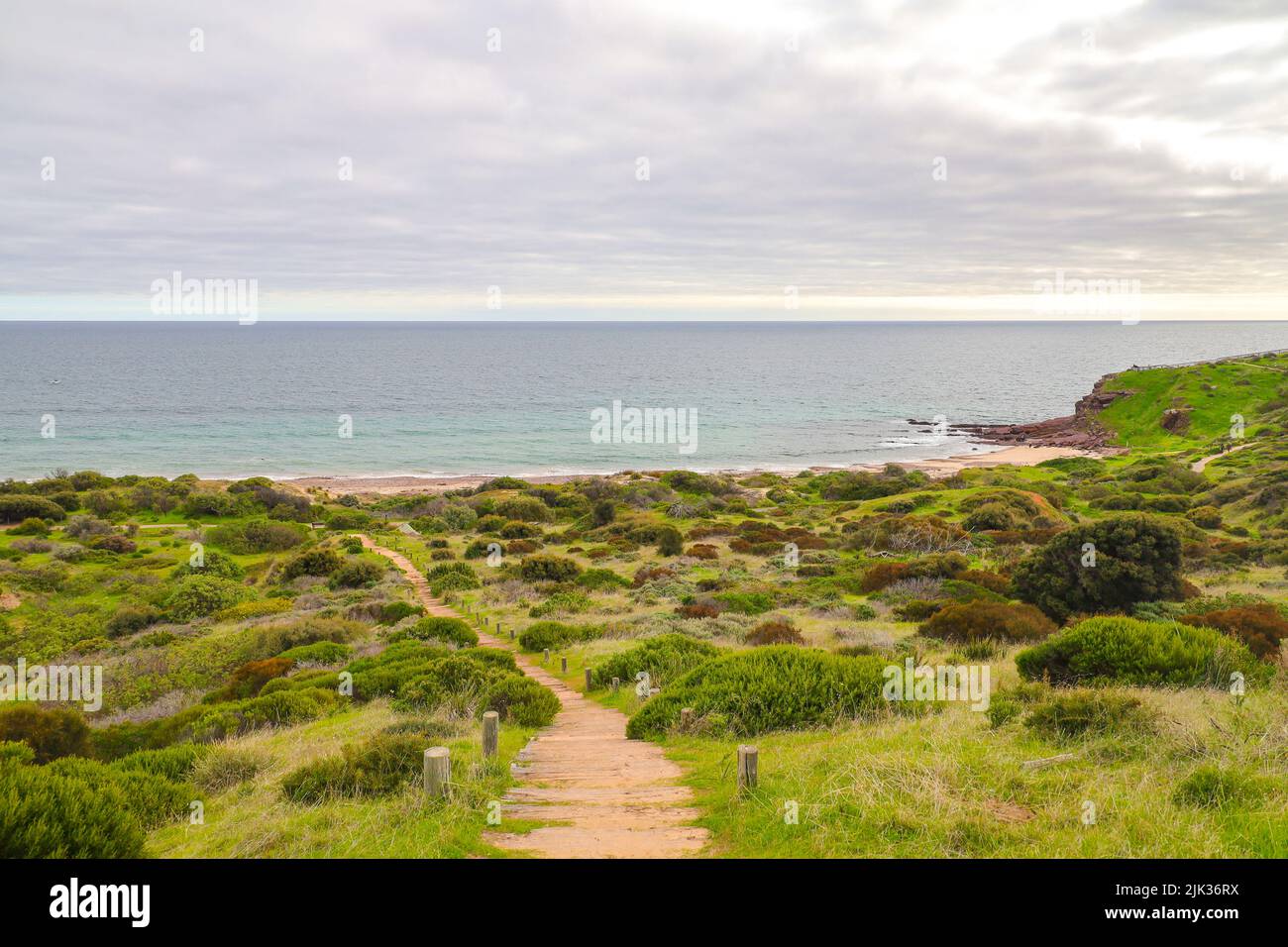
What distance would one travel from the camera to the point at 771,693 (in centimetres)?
1155

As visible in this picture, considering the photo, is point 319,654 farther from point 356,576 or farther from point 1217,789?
point 1217,789

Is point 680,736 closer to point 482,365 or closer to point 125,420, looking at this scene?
point 125,420

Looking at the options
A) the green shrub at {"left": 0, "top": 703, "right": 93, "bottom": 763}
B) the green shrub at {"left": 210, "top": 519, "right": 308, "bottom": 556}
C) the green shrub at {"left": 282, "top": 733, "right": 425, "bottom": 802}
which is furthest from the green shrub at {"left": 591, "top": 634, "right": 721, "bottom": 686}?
the green shrub at {"left": 210, "top": 519, "right": 308, "bottom": 556}

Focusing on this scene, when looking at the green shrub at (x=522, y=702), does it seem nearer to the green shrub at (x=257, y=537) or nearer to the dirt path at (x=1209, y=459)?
the green shrub at (x=257, y=537)

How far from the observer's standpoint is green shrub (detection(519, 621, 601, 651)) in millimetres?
19672

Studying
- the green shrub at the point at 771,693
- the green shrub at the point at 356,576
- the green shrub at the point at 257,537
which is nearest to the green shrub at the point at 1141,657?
the green shrub at the point at 771,693

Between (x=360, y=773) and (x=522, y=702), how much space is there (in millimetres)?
4624

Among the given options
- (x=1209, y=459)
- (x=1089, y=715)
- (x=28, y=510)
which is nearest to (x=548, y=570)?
(x=1089, y=715)

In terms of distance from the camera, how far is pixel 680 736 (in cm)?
1102

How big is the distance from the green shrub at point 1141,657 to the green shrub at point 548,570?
65.8 feet

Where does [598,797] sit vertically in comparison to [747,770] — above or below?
below
